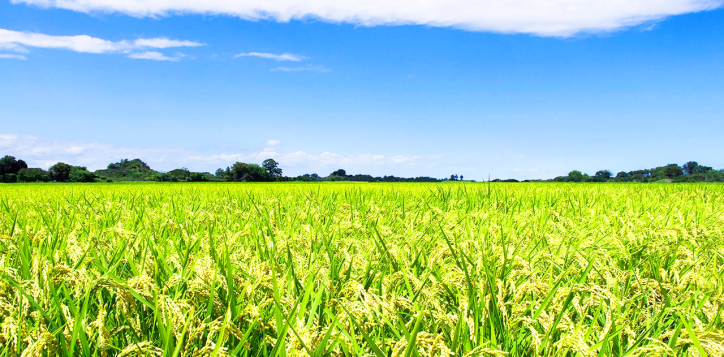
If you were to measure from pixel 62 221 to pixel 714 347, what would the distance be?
15.3ft

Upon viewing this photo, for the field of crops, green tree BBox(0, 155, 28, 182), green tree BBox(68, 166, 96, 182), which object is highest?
green tree BBox(0, 155, 28, 182)

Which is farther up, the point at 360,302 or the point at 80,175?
the point at 80,175

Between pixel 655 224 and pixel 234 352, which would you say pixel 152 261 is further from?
pixel 655 224

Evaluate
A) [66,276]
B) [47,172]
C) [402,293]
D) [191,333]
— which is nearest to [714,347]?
[402,293]

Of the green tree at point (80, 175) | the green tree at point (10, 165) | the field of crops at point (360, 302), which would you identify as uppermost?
the green tree at point (10, 165)

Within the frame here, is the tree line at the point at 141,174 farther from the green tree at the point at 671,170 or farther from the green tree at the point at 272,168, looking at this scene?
the green tree at the point at 671,170

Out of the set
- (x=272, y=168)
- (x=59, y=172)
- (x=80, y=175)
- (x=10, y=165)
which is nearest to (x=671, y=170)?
(x=272, y=168)

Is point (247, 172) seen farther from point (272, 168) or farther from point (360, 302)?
point (360, 302)

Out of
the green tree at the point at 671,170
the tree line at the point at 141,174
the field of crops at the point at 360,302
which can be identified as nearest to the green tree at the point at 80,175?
the tree line at the point at 141,174

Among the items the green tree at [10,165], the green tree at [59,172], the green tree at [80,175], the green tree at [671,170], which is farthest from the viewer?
the green tree at [10,165]

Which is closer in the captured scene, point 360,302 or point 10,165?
point 360,302

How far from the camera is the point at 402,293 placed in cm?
200

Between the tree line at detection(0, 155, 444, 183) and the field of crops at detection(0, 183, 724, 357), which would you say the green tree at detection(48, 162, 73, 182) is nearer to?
the tree line at detection(0, 155, 444, 183)

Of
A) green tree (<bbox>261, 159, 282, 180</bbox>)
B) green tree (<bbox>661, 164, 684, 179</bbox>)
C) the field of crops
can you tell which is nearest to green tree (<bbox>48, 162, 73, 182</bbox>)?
green tree (<bbox>261, 159, 282, 180</bbox>)
